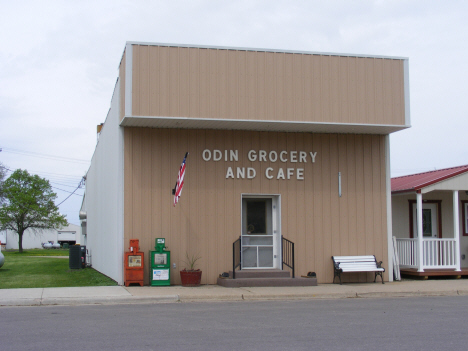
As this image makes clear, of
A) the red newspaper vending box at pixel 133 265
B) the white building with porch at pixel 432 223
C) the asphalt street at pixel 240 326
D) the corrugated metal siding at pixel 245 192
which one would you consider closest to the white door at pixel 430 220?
the white building with porch at pixel 432 223

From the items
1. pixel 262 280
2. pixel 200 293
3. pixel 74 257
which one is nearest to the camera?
pixel 200 293

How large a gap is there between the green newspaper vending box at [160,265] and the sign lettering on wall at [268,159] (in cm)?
283

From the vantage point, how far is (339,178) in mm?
16438

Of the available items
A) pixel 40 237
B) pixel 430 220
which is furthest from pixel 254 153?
pixel 40 237

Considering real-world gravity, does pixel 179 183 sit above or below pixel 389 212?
above

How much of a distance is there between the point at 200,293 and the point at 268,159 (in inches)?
190

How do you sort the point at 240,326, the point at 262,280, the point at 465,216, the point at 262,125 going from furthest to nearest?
the point at 465,216 → the point at 262,125 → the point at 262,280 → the point at 240,326

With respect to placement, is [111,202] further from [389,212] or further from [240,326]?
[240,326]

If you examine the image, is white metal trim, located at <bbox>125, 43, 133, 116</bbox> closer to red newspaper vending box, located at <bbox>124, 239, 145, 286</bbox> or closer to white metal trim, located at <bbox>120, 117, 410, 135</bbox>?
→ white metal trim, located at <bbox>120, 117, 410, 135</bbox>

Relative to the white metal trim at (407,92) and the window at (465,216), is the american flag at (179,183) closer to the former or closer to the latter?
the white metal trim at (407,92)

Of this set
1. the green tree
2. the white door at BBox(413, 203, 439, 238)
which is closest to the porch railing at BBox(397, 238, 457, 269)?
the white door at BBox(413, 203, 439, 238)

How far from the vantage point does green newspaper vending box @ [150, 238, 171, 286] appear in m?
14.7

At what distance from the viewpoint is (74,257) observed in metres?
21.9

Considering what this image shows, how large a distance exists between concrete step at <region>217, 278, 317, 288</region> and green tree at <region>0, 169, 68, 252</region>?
1893 inches
